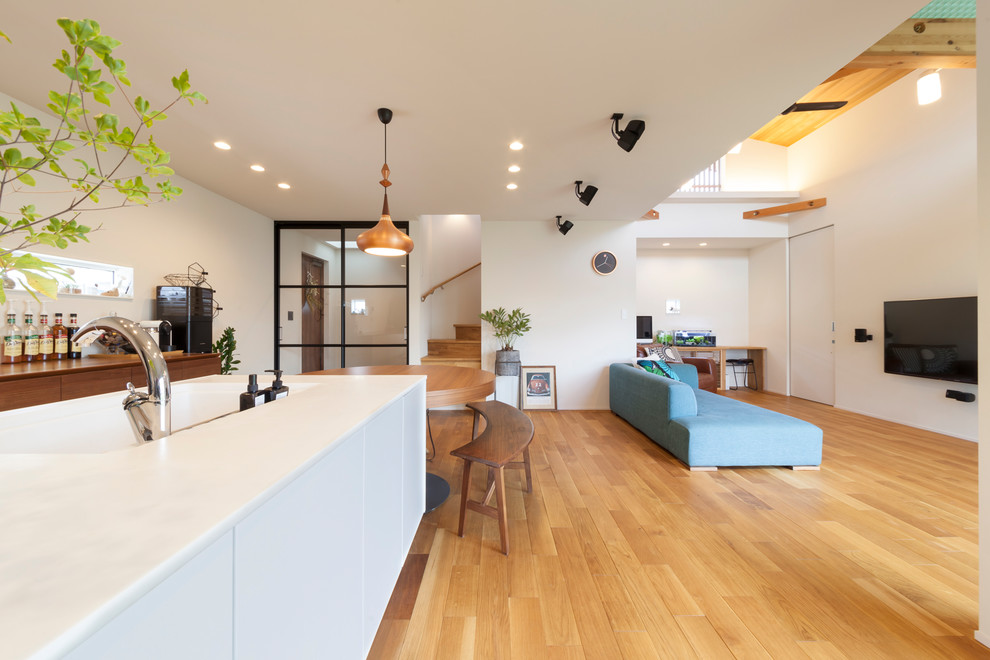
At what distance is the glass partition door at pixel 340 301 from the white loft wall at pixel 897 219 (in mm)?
Result: 5775

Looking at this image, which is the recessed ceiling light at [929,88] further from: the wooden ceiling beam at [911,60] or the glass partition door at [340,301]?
the glass partition door at [340,301]

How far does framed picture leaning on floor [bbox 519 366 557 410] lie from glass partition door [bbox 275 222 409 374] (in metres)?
1.61

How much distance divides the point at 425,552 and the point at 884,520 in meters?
2.59

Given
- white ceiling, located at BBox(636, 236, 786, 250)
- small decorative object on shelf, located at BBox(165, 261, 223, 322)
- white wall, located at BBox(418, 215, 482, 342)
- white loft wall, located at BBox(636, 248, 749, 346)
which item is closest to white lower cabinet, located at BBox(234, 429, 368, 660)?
small decorative object on shelf, located at BBox(165, 261, 223, 322)

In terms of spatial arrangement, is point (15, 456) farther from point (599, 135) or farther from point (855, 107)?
point (855, 107)

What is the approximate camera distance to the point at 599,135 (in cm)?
270

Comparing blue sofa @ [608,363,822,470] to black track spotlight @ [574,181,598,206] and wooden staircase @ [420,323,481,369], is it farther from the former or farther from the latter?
wooden staircase @ [420,323,481,369]

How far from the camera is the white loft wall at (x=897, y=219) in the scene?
3.70m

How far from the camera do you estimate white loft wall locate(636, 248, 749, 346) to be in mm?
6746

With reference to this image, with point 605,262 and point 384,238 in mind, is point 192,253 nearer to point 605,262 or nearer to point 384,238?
point 384,238

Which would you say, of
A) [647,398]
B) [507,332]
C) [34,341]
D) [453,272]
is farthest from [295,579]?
[453,272]

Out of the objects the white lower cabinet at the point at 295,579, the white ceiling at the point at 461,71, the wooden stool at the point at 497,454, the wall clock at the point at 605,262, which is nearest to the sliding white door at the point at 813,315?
the wall clock at the point at 605,262

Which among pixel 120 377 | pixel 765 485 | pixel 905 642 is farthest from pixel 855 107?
pixel 120 377

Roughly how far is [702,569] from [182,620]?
201 cm
